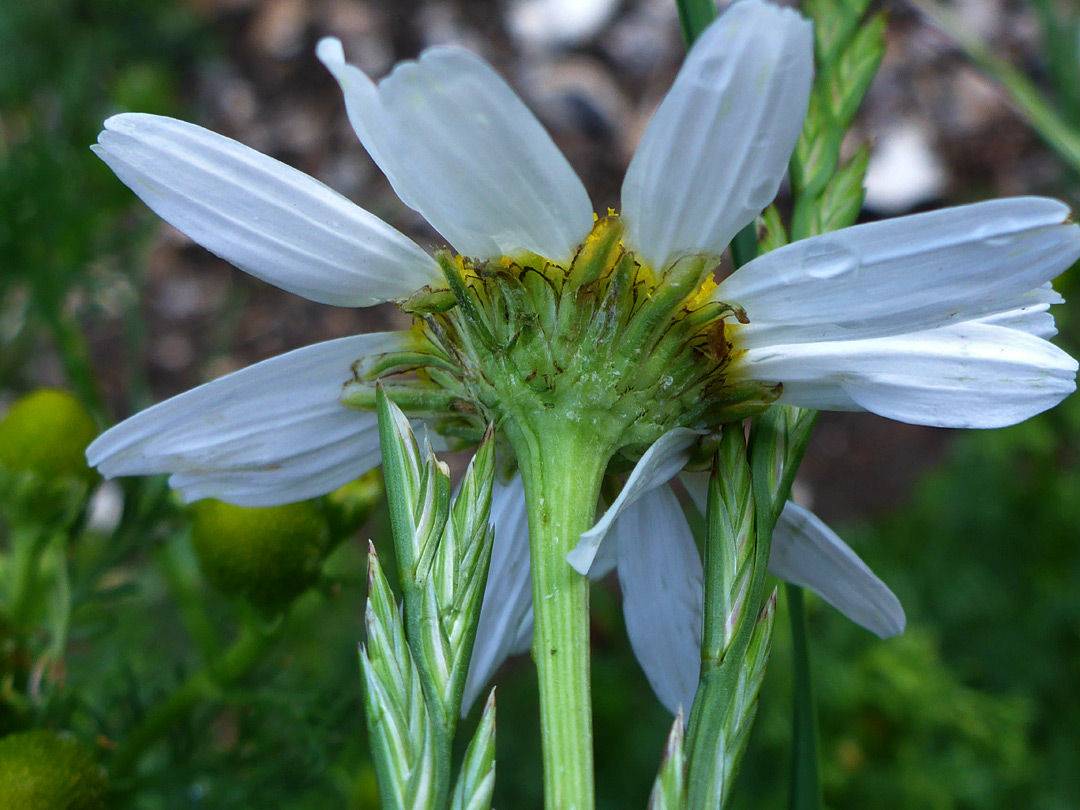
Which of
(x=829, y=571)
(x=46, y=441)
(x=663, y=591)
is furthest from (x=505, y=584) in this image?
(x=46, y=441)

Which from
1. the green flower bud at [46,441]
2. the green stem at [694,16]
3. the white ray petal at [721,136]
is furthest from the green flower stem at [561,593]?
the green flower bud at [46,441]

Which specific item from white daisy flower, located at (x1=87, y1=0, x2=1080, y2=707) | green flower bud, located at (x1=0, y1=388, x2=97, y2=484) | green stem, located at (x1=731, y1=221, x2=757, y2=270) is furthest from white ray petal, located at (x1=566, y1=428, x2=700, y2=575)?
green flower bud, located at (x1=0, y1=388, x2=97, y2=484)

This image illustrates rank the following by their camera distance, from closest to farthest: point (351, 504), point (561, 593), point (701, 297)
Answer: point (561, 593), point (701, 297), point (351, 504)

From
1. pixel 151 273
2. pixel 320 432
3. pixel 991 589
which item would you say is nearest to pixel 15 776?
pixel 320 432

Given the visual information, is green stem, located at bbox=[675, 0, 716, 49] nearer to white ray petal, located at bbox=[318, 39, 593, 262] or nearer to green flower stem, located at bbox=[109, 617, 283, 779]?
white ray petal, located at bbox=[318, 39, 593, 262]

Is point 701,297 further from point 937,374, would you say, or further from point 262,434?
point 262,434

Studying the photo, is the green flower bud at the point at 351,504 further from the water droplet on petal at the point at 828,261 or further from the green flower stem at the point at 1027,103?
the green flower stem at the point at 1027,103

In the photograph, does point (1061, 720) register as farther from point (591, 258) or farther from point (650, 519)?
point (591, 258)
